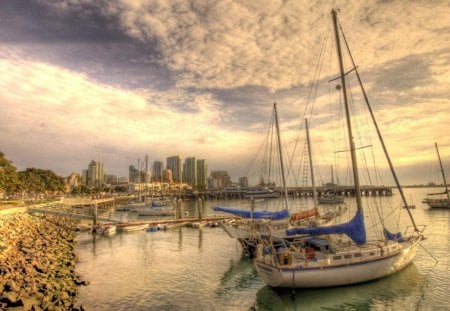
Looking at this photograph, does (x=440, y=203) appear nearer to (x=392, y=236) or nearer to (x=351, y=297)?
(x=392, y=236)

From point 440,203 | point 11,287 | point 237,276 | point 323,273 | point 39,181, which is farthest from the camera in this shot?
point 39,181

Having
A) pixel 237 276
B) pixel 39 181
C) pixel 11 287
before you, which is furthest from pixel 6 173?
pixel 237 276

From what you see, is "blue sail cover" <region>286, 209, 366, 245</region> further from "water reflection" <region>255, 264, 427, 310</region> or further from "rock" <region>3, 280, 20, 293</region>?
"rock" <region>3, 280, 20, 293</region>

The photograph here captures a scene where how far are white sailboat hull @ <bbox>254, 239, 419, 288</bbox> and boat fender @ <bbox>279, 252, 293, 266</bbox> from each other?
62 centimetres

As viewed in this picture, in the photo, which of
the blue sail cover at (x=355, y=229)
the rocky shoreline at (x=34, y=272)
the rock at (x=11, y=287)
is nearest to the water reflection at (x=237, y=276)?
the blue sail cover at (x=355, y=229)

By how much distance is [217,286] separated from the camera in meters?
26.4

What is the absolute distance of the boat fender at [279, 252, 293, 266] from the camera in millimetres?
23281

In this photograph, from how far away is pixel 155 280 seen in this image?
91.9 feet

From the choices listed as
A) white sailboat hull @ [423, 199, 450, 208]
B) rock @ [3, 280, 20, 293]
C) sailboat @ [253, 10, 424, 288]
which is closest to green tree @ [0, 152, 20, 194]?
rock @ [3, 280, 20, 293]

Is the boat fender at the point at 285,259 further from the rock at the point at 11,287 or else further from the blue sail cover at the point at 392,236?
the rock at the point at 11,287

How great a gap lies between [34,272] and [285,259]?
62.4 feet

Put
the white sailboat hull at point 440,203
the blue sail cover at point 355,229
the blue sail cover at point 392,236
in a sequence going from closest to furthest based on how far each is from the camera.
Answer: the blue sail cover at point 355,229 < the blue sail cover at point 392,236 < the white sailboat hull at point 440,203

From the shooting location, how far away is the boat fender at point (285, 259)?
23.3 meters

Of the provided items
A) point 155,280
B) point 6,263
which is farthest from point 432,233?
point 6,263
